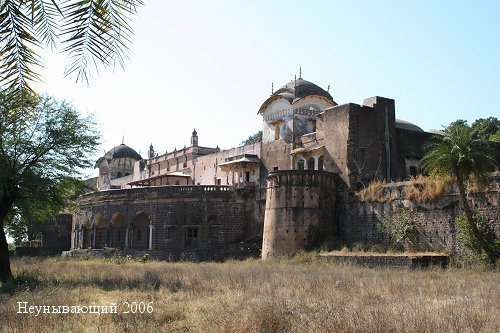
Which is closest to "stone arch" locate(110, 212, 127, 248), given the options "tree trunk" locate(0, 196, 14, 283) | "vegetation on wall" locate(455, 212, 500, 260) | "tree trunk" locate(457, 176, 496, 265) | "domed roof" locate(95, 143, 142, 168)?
"tree trunk" locate(0, 196, 14, 283)

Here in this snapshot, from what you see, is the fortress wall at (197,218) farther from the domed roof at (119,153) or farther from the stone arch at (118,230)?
the domed roof at (119,153)

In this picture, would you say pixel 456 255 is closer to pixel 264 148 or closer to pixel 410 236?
pixel 410 236

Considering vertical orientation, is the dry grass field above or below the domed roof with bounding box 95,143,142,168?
below

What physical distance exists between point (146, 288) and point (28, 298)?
3185 mm

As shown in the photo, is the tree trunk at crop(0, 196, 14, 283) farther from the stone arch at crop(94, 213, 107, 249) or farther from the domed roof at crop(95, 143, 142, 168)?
the domed roof at crop(95, 143, 142, 168)

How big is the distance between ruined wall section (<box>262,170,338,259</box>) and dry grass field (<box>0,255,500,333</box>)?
7.79 m

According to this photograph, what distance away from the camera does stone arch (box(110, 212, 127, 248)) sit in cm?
3428

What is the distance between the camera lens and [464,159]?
1734 cm

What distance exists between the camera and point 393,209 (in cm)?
2217

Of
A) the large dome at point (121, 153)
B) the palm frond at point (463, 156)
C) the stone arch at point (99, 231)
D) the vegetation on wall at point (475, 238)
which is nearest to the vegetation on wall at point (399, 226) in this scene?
the vegetation on wall at point (475, 238)

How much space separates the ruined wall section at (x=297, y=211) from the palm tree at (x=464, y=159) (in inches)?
279

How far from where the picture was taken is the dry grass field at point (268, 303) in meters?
7.85

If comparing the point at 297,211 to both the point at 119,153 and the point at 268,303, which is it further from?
the point at 119,153

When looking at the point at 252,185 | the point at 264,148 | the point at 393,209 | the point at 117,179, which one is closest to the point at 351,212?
the point at 393,209
